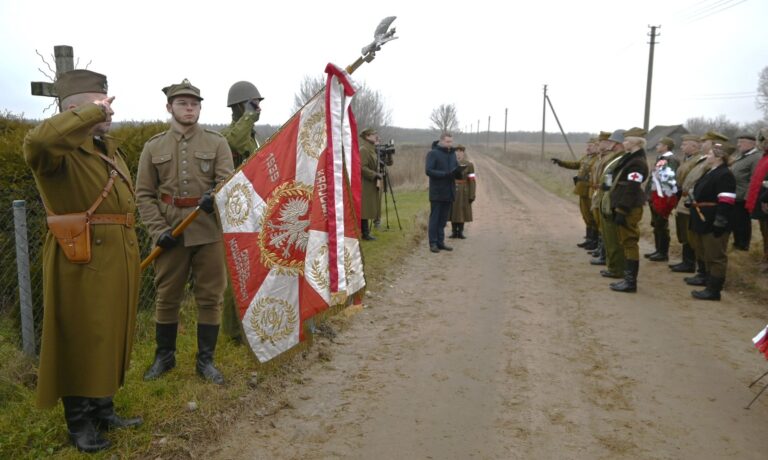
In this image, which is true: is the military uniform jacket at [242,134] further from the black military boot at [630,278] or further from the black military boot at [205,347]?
the black military boot at [630,278]

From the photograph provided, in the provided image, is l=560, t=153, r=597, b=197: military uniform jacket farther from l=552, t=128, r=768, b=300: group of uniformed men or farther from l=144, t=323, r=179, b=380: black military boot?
l=144, t=323, r=179, b=380: black military boot

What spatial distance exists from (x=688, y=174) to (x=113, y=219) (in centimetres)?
782

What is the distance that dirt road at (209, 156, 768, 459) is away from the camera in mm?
3553

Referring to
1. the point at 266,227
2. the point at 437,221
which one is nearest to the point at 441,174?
the point at 437,221

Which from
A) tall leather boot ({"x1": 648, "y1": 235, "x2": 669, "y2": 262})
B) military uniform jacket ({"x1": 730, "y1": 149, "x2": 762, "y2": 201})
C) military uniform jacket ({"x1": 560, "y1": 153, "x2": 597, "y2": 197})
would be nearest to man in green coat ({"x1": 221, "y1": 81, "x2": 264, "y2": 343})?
military uniform jacket ({"x1": 730, "y1": 149, "x2": 762, "y2": 201})

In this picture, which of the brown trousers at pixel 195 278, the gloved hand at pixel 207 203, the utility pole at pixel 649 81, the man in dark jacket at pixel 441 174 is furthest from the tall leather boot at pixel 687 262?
the utility pole at pixel 649 81

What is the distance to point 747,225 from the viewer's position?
27.8ft

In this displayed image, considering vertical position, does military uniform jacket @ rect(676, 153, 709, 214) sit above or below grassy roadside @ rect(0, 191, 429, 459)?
above

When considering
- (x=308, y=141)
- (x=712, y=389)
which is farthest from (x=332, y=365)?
(x=712, y=389)

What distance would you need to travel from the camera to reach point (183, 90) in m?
3.96

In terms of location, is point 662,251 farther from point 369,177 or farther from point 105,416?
point 105,416

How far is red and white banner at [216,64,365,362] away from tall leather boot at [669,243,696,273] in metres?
6.62

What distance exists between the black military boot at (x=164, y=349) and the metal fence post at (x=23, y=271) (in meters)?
1.01

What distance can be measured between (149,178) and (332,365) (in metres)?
2.09
